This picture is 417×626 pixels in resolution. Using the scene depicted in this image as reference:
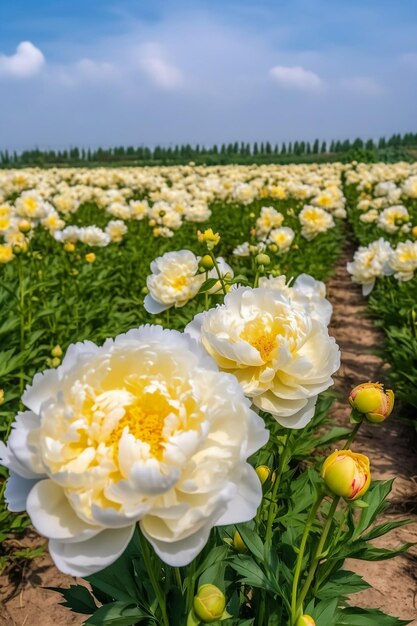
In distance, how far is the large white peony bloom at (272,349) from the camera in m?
1.12

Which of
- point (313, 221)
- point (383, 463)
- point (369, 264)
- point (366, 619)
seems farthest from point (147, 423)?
point (313, 221)

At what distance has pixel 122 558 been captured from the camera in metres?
1.25

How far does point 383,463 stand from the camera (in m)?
3.48

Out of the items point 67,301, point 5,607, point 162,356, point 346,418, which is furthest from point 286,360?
point 67,301

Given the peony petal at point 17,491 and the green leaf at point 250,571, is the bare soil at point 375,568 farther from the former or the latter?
the peony petal at point 17,491

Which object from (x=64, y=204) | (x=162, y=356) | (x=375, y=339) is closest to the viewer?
(x=162, y=356)

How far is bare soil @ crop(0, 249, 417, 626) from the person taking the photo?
237 centimetres

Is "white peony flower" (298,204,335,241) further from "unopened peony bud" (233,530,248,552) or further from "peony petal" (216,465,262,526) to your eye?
"peony petal" (216,465,262,526)

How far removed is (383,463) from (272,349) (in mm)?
2617

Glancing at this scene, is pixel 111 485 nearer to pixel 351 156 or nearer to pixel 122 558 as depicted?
pixel 122 558

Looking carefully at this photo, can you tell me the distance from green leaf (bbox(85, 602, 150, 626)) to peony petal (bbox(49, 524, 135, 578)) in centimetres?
44

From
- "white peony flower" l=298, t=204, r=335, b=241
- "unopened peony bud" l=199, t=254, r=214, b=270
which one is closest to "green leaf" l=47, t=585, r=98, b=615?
"unopened peony bud" l=199, t=254, r=214, b=270

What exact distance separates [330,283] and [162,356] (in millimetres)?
7641

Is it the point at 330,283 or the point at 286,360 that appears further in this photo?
the point at 330,283
